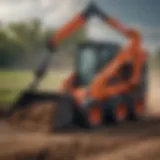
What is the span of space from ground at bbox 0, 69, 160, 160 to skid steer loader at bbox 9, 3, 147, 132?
4cm

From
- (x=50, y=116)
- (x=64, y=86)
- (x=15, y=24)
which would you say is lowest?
(x=50, y=116)

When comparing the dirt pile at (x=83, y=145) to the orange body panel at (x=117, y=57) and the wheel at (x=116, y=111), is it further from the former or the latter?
the orange body panel at (x=117, y=57)

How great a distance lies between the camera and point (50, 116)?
135cm

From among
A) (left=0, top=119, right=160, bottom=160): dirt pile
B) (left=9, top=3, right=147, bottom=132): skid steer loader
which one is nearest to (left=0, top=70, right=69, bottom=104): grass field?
(left=9, top=3, right=147, bottom=132): skid steer loader

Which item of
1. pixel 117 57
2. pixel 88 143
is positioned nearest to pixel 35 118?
pixel 88 143

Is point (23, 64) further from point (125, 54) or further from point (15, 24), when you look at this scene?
point (125, 54)

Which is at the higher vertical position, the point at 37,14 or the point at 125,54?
the point at 37,14

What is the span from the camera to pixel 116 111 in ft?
4.53

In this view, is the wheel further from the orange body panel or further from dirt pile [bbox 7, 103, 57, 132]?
dirt pile [bbox 7, 103, 57, 132]

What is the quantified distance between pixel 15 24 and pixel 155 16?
1.64ft

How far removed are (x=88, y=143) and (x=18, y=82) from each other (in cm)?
33

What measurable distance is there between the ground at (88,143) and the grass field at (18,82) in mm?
105

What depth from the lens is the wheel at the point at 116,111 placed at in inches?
53.9

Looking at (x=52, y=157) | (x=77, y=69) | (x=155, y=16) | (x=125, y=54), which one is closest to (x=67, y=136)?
(x=52, y=157)
